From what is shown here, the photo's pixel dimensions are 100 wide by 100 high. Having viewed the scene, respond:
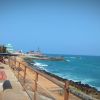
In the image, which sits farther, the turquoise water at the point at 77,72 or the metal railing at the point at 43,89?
the turquoise water at the point at 77,72

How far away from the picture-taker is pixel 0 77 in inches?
369

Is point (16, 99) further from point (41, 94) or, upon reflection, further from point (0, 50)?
point (0, 50)

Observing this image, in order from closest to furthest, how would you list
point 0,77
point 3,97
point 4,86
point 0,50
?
point 3,97 → point 4,86 → point 0,77 → point 0,50

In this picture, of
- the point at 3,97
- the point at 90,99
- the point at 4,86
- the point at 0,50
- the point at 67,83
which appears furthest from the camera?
the point at 0,50

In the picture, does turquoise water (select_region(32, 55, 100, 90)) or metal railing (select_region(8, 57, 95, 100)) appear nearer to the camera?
metal railing (select_region(8, 57, 95, 100))

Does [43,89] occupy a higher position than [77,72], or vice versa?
[43,89]

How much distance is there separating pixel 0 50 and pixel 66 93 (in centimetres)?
3339

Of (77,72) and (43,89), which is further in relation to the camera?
(77,72)

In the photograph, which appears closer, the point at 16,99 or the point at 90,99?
the point at 90,99

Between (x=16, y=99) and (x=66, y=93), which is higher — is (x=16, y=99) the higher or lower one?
the lower one

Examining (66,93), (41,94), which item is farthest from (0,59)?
(66,93)

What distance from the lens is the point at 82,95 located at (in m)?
3.58

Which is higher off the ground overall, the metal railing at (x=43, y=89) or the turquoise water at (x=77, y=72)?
the metal railing at (x=43, y=89)

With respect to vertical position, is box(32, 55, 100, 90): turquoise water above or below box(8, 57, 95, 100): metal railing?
below
